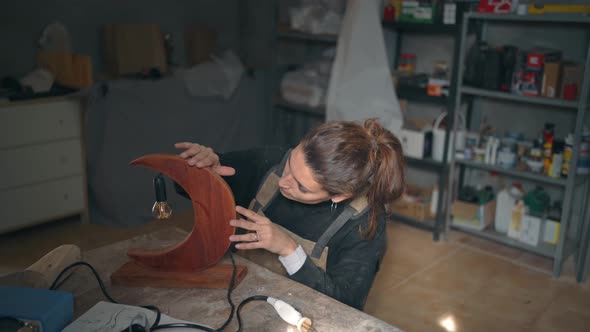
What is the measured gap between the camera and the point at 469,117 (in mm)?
3467

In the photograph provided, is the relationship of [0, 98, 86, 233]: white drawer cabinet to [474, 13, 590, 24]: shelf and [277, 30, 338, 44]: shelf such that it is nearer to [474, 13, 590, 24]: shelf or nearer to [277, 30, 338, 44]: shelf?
[277, 30, 338, 44]: shelf

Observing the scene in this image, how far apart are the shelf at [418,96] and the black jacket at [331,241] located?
1.76m

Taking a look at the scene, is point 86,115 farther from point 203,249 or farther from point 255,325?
point 255,325

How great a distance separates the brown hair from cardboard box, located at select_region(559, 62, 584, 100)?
5.77 ft

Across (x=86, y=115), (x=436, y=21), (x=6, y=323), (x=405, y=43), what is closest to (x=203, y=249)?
(x=6, y=323)

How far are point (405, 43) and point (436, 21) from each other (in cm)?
46

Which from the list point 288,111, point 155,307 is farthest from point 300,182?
point 288,111

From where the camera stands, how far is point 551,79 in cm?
283

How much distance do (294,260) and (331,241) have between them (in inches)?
7.9

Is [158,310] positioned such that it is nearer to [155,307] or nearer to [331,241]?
[155,307]

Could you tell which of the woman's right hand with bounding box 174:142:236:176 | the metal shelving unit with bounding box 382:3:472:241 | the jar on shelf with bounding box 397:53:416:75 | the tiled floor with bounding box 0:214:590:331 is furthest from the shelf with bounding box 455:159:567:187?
the woman's right hand with bounding box 174:142:236:176

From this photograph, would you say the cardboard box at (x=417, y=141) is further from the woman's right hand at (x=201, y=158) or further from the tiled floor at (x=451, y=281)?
the woman's right hand at (x=201, y=158)

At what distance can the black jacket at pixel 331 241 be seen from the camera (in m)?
1.42

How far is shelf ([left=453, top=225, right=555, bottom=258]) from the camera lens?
300 cm
